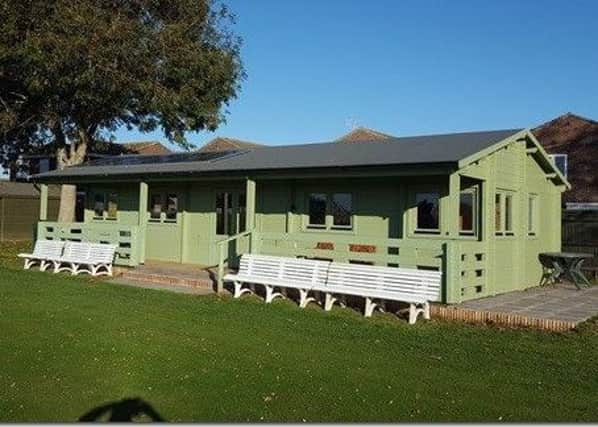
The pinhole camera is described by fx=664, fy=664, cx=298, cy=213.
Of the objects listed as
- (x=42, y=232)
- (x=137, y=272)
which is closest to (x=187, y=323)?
(x=137, y=272)

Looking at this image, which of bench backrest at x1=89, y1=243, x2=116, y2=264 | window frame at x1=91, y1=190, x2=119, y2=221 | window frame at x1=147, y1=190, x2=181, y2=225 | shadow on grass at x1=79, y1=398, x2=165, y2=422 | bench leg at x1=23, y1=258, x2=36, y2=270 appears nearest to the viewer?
shadow on grass at x1=79, y1=398, x2=165, y2=422

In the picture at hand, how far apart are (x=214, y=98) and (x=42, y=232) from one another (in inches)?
413

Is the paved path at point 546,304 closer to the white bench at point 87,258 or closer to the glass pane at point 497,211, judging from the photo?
the glass pane at point 497,211

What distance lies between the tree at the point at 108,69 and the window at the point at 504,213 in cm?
1390

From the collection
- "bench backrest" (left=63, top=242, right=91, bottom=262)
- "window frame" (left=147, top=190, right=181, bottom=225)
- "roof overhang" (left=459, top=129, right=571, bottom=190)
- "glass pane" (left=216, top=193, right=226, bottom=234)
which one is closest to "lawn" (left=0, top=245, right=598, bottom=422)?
"roof overhang" (left=459, top=129, right=571, bottom=190)

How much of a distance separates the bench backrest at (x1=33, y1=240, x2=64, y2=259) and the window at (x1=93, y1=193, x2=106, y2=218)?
3.20 meters

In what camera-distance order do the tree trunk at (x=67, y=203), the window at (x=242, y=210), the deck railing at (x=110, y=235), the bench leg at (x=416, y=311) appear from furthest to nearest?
the tree trunk at (x=67, y=203) < the window at (x=242, y=210) < the deck railing at (x=110, y=235) < the bench leg at (x=416, y=311)

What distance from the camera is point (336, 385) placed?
6543 mm

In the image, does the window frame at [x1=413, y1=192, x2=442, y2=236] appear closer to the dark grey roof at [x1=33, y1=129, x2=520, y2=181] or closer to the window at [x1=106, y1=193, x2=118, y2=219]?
the dark grey roof at [x1=33, y1=129, x2=520, y2=181]

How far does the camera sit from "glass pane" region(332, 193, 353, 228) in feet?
51.7

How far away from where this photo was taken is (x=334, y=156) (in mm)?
15289

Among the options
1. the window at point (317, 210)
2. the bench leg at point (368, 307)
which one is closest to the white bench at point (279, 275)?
the bench leg at point (368, 307)

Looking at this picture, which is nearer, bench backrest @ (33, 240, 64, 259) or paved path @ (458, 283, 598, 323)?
paved path @ (458, 283, 598, 323)

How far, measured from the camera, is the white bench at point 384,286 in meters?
10.9
